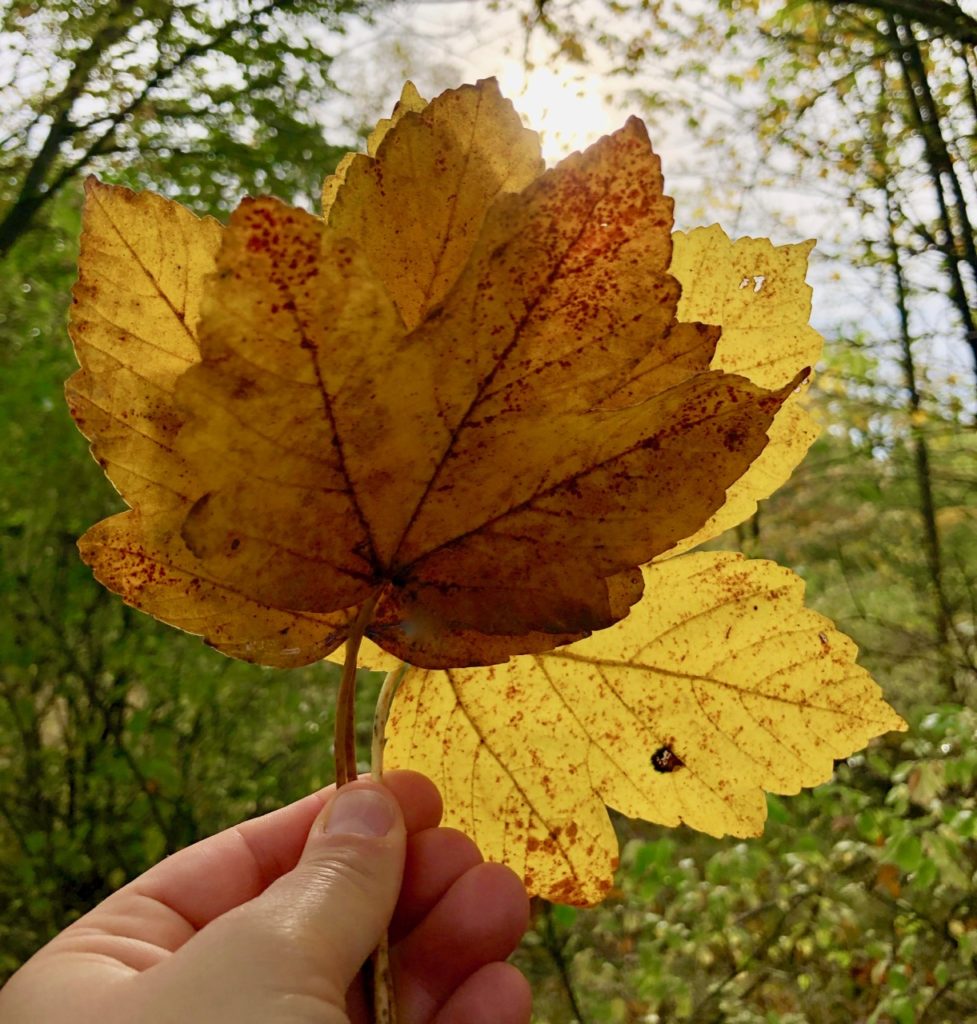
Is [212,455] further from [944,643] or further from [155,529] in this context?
[944,643]

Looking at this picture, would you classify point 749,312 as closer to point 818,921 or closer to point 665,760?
→ point 665,760

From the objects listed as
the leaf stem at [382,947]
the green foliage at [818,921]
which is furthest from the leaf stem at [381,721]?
the green foliage at [818,921]

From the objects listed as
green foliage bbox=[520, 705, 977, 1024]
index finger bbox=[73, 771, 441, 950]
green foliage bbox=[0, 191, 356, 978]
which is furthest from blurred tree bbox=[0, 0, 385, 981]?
index finger bbox=[73, 771, 441, 950]

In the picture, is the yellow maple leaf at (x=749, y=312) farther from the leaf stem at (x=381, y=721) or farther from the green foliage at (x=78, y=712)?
the green foliage at (x=78, y=712)

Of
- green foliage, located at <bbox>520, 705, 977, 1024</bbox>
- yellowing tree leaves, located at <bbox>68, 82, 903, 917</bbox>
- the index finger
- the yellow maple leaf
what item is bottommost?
green foliage, located at <bbox>520, 705, 977, 1024</bbox>

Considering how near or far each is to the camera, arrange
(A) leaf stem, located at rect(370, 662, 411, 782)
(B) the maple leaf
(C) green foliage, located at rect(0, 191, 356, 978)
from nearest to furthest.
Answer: (B) the maple leaf
(A) leaf stem, located at rect(370, 662, 411, 782)
(C) green foliage, located at rect(0, 191, 356, 978)

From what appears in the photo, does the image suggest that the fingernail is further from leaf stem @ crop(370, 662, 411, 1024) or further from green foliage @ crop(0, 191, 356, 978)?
green foliage @ crop(0, 191, 356, 978)

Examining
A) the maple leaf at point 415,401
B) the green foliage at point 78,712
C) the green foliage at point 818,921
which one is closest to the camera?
the maple leaf at point 415,401
